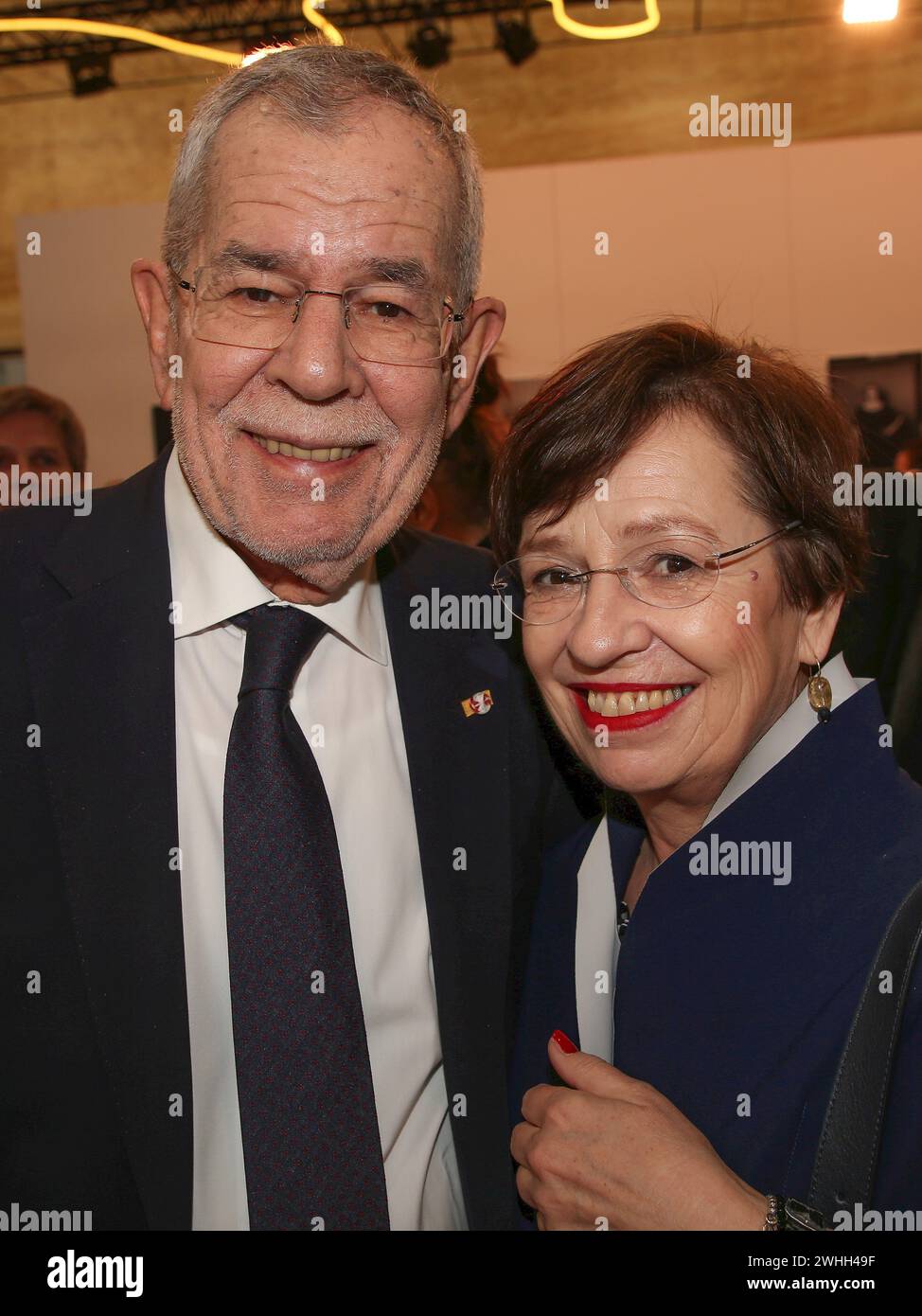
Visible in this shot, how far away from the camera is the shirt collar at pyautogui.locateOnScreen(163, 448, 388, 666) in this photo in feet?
4.99

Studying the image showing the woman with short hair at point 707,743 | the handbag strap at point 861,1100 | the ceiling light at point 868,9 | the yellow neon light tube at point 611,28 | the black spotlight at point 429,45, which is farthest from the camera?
the black spotlight at point 429,45

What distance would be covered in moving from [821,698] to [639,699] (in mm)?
230

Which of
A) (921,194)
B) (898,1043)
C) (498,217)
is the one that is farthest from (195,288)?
(921,194)

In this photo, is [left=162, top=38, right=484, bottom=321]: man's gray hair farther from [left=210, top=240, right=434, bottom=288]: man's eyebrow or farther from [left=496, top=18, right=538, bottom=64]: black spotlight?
[left=496, top=18, right=538, bottom=64]: black spotlight

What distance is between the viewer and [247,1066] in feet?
4.58

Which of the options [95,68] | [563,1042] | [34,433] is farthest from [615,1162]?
[95,68]

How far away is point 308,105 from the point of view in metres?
1.46

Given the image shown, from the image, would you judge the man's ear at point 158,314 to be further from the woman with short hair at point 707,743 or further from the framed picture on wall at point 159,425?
the framed picture on wall at point 159,425

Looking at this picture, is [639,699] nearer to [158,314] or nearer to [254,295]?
[254,295]

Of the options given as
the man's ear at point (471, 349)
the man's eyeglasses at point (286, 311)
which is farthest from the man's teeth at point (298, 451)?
the man's ear at point (471, 349)

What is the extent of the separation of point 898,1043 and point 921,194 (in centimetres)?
430

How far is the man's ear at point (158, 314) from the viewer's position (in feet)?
5.23

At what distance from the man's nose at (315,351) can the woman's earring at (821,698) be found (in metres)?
0.69
